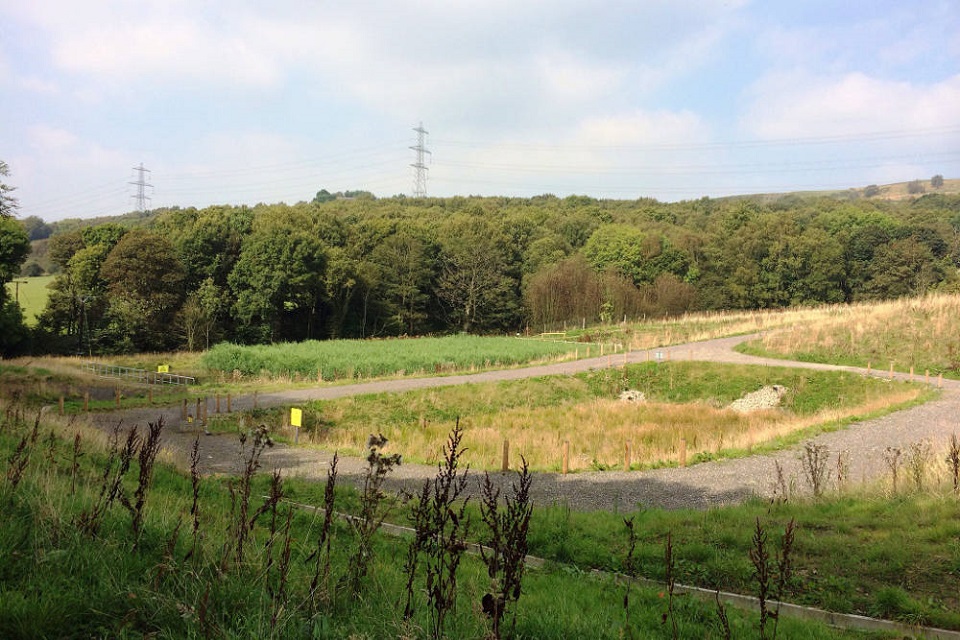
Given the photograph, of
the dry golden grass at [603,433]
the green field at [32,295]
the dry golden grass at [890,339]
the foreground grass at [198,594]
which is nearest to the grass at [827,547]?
the foreground grass at [198,594]

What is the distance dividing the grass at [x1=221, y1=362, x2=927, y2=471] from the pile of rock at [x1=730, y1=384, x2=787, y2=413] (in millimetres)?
413

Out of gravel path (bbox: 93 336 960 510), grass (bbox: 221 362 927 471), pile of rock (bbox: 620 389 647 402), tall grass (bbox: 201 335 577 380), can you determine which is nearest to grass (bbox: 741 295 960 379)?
grass (bbox: 221 362 927 471)

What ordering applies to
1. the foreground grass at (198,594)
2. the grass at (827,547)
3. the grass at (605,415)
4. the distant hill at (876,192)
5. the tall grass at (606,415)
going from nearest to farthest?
the foreground grass at (198,594)
the grass at (827,547)
the grass at (605,415)
the tall grass at (606,415)
the distant hill at (876,192)

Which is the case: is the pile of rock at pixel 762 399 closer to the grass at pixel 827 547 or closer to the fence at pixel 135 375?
the grass at pixel 827 547

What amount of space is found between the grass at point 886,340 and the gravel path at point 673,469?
6.13 metres

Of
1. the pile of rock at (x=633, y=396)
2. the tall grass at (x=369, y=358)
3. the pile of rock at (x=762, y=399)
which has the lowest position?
the pile of rock at (x=633, y=396)

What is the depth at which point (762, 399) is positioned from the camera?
82.3 feet

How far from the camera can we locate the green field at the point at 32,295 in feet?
176

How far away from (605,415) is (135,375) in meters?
23.5

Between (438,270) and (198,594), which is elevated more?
(438,270)

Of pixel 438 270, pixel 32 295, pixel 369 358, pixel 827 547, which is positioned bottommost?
pixel 369 358

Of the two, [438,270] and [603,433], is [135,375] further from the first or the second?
[438,270]

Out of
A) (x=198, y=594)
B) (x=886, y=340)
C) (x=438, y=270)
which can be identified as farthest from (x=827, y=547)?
(x=438, y=270)

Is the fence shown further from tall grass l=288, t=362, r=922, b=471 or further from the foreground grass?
the foreground grass
